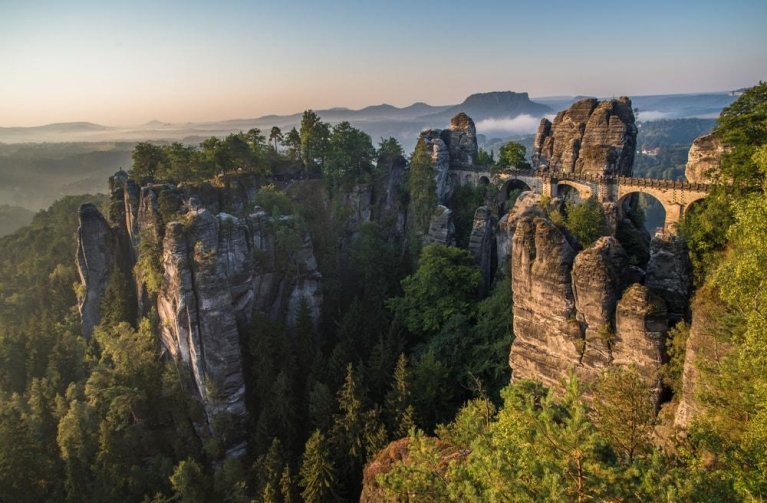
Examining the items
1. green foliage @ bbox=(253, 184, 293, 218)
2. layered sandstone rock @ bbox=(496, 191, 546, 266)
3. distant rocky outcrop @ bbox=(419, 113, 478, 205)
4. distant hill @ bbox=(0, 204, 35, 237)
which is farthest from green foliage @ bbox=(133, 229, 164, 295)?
distant hill @ bbox=(0, 204, 35, 237)

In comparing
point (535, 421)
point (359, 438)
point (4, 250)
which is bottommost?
point (359, 438)

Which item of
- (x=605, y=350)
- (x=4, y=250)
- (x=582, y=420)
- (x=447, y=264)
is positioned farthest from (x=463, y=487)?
(x=4, y=250)

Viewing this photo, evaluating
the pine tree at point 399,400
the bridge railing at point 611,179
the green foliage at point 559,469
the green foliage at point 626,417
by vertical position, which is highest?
the bridge railing at point 611,179

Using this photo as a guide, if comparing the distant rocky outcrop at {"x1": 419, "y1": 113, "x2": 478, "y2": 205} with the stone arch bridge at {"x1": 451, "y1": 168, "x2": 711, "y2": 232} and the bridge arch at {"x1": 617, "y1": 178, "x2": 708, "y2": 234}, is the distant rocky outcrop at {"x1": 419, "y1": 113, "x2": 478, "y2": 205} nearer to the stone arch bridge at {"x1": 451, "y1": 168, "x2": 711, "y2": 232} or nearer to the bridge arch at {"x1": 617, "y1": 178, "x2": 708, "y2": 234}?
the stone arch bridge at {"x1": 451, "y1": 168, "x2": 711, "y2": 232}

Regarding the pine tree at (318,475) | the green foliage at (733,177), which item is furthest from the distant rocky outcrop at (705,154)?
the pine tree at (318,475)

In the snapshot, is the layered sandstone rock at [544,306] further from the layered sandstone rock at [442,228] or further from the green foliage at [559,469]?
the layered sandstone rock at [442,228]

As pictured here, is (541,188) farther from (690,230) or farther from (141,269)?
(141,269)

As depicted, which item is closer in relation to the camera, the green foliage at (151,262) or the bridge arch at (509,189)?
the green foliage at (151,262)
